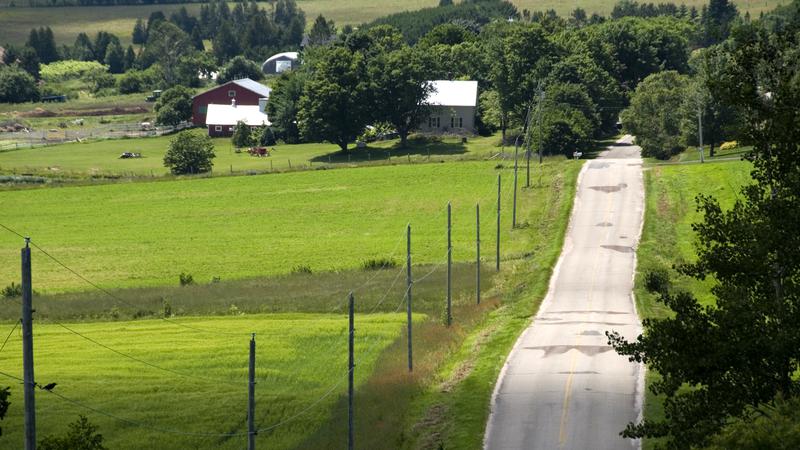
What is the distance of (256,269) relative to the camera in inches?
2928

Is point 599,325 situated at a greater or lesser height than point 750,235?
lesser

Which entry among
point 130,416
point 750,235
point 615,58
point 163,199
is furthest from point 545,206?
point 615,58

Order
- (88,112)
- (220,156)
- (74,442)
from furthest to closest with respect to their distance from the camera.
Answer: (88,112) < (220,156) < (74,442)

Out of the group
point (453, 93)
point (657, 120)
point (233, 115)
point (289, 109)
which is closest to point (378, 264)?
point (657, 120)

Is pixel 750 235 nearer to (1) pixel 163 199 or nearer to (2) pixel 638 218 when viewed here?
(2) pixel 638 218

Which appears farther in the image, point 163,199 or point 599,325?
point 163,199

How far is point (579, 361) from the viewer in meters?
48.9

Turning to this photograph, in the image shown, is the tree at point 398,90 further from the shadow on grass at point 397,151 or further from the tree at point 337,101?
the shadow on grass at point 397,151

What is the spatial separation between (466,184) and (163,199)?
2311 cm

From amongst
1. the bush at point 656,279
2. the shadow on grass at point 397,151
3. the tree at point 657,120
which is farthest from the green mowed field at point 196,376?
the shadow on grass at point 397,151

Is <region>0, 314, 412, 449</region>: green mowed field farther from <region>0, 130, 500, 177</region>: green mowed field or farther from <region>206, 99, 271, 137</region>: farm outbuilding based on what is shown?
<region>206, 99, 271, 137</region>: farm outbuilding

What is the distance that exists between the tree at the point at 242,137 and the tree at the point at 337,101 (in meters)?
14.9

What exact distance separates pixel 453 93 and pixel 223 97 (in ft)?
127

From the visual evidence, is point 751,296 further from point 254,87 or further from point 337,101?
point 254,87
